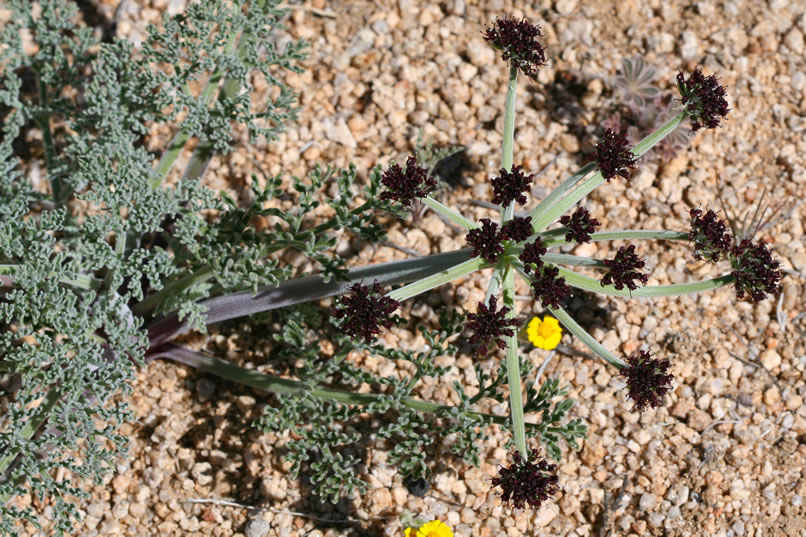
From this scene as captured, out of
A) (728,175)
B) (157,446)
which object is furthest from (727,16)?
(157,446)

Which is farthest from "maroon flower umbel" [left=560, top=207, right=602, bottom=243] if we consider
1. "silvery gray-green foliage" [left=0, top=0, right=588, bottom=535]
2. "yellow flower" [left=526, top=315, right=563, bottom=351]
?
"yellow flower" [left=526, top=315, right=563, bottom=351]

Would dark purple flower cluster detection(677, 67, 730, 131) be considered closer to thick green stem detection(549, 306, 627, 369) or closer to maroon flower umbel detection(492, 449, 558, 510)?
thick green stem detection(549, 306, 627, 369)

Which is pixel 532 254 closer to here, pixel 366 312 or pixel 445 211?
pixel 445 211

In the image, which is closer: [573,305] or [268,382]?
[268,382]

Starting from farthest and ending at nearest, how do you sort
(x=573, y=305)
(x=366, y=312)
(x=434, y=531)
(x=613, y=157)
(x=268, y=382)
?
(x=573, y=305) < (x=268, y=382) < (x=434, y=531) < (x=613, y=157) < (x=366, y=312)

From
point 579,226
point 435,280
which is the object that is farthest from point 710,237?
point 435,280

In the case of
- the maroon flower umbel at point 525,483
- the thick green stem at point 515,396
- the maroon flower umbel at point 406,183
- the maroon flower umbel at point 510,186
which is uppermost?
the maroon flower umbel at point 510,186

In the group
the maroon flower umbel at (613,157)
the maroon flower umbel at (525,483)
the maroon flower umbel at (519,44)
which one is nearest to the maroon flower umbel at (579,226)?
the maroon flower umbel at (613,157)

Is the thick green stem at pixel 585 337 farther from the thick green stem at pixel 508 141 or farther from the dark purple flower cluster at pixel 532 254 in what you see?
the thick green stem at pixel 508 141
